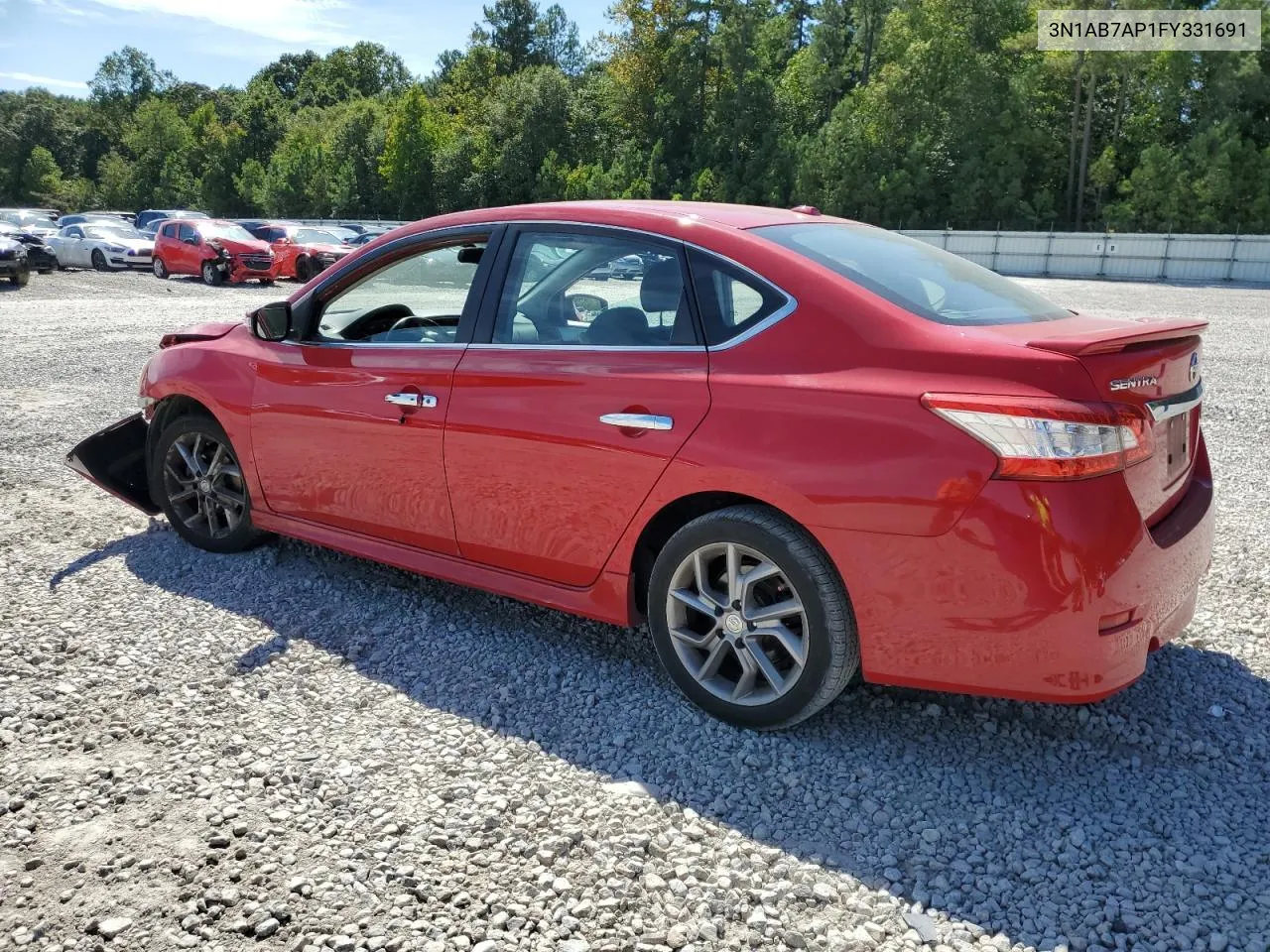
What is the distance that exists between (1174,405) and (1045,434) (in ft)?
2.12

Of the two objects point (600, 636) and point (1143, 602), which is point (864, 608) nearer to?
point (1143, 602)

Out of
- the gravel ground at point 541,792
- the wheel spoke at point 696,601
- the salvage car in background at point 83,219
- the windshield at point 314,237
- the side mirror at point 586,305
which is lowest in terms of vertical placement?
the gravel ground at point 541,792

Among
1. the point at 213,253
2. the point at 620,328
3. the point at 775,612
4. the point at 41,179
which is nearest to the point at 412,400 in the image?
the point at 620,328

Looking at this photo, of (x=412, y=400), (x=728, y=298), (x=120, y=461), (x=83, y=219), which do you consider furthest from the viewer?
(x=83, y=219)

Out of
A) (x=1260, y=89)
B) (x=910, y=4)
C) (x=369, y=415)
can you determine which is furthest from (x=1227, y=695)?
(x=910, y=4)

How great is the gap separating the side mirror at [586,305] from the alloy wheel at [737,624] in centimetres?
99

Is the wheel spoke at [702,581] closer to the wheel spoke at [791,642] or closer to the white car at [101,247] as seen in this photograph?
the wheel spoke at [791,642]

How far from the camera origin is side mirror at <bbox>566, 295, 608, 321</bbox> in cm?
365

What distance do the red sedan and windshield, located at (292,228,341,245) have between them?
74.2ft

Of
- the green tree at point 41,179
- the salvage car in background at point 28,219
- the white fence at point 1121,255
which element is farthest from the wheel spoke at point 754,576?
the green tree at point 41,179

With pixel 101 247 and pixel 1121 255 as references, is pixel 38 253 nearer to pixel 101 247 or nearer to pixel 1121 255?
pixel 101 247

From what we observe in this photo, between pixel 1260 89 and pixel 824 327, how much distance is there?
176 feet

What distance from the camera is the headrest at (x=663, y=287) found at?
11.2 ft

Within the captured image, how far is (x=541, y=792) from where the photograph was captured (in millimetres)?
3018
